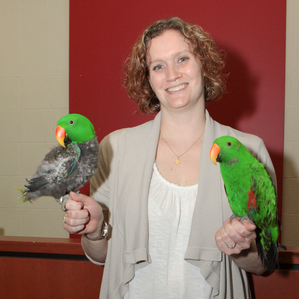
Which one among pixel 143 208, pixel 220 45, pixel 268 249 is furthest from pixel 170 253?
pixel 220 45

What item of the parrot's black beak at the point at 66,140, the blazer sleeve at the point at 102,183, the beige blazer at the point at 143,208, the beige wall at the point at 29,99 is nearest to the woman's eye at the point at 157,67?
the beige blazer at the point at 143,208

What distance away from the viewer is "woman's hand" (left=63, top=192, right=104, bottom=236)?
0.86m

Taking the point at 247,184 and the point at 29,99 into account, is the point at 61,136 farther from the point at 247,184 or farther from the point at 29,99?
the point at 29,99

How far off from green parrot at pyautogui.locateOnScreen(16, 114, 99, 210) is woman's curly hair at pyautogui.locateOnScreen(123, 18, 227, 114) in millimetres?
585

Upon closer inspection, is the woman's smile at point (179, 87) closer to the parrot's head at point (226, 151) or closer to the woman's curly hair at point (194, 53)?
the woman's curly hair at point (194, 53)

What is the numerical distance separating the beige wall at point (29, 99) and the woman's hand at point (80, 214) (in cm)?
167

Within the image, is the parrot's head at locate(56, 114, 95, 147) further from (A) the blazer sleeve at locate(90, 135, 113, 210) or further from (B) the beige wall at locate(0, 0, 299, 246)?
(B) the beige wall at locate(0, 0, 299, 246)

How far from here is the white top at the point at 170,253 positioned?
1.07m

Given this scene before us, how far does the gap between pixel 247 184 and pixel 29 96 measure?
2.25 metres

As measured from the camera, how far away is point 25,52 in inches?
98.5

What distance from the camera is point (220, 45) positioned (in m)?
2.19

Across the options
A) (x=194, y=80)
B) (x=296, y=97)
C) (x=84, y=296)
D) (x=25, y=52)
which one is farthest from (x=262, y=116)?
(x=25, y=52)

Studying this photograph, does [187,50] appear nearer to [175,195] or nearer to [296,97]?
[175,195]

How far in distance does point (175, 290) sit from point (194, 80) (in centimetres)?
84
